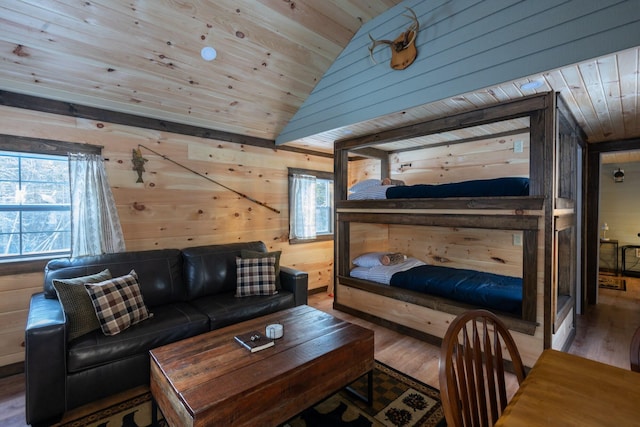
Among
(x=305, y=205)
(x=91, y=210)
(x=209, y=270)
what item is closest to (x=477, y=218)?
(x=305, y=205)

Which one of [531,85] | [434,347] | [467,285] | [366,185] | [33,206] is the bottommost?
[434,347]

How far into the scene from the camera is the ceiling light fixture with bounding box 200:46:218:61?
103 inches

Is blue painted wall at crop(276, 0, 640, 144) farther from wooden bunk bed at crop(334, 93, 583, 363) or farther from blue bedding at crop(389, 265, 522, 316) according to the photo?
blue bedding at crop(389, 265, 522, 316)

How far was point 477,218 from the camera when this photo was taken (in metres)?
2.61

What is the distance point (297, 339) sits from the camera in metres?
1.99

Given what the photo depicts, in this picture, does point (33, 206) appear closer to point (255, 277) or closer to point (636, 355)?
point (255, 277)

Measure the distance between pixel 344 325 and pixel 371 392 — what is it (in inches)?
18.0

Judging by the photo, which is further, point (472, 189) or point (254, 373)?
point (472, 189)

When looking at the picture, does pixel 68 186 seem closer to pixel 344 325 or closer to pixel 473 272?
pixel 344 325

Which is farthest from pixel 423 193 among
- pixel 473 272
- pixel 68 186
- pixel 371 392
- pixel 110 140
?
pixel 68 186

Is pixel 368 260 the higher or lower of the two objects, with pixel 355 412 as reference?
higher

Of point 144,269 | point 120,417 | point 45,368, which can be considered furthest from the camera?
point 144,269

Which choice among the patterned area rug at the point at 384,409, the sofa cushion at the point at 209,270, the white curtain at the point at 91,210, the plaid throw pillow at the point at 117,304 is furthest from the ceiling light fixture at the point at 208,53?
the patterned area rug at the point at 384,409

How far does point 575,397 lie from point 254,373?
1344 millimetres
